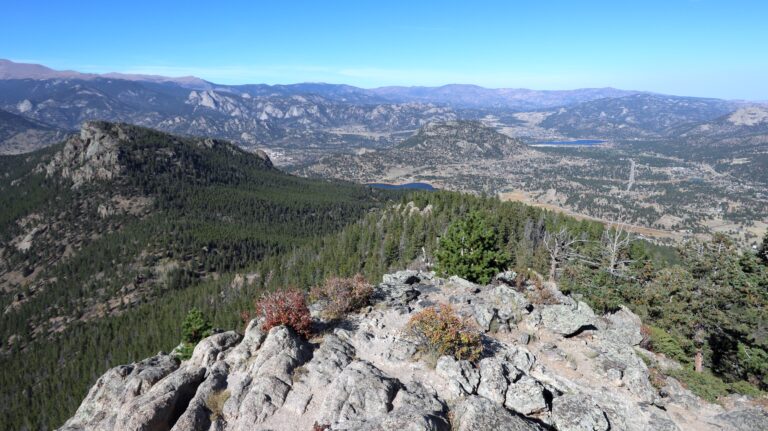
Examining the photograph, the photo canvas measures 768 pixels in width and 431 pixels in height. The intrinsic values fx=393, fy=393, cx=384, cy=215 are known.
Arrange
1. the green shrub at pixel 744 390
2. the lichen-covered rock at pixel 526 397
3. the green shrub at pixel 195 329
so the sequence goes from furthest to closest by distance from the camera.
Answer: the green shrub at pixel 195 329
the green shrub at pixel 744 390
the lichen-covered rock at pixel 526 397

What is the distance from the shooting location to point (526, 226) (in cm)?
11506

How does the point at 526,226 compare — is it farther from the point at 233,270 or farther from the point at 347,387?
the point at 233,270

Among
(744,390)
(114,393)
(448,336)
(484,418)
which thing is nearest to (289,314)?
(448,336)

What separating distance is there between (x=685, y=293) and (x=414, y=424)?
37.9 meters

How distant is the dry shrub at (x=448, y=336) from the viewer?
2588cm

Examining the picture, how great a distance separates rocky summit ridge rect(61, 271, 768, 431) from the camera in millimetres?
22141

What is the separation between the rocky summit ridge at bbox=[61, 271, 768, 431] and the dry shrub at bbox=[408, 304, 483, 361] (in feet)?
2.50

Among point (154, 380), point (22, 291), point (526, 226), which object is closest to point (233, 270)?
point (22, 291)

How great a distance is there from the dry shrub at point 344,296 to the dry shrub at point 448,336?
8.87 m

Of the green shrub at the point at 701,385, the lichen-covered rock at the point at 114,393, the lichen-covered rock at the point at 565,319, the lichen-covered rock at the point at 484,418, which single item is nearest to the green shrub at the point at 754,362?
the green shrub at the point at 701,385

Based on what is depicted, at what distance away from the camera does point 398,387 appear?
23.7 meters

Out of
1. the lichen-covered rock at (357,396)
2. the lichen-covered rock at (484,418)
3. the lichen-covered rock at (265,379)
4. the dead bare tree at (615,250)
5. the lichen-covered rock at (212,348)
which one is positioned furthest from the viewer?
the dead bare tree at (615,250)

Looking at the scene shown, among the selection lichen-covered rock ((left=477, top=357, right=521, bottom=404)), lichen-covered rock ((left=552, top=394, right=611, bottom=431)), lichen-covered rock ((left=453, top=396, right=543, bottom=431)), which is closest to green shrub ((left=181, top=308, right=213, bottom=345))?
lichen-covered rock ((left=477, top=357, right=521, bottom=404))

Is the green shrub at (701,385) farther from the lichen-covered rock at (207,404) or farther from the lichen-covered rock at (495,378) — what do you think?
the lichen-covered rock at (207,404)
